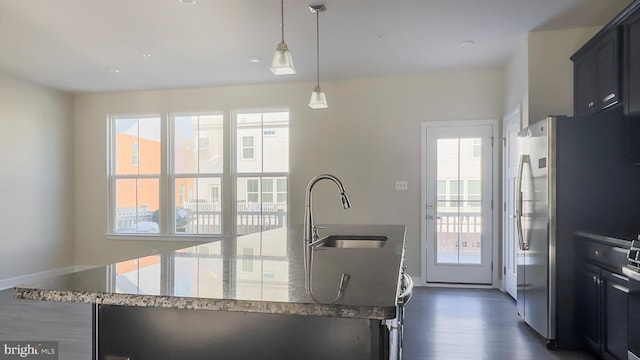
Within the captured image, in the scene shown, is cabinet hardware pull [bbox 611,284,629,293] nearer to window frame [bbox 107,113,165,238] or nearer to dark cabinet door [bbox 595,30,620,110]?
dark cabinet door [bbox 595,30,620,110]

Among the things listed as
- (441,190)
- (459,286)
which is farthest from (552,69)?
(459,286)

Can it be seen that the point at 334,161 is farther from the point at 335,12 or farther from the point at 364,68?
the point at 335,12

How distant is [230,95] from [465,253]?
148 inches

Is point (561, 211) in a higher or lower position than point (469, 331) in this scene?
higher

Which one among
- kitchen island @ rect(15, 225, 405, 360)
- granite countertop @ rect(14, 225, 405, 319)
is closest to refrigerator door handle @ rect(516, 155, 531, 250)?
granite countertop @ rect(14, 225, 405, 319)

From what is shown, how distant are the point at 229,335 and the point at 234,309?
20 cm

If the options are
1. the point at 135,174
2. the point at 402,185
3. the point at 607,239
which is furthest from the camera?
the point at 135,174

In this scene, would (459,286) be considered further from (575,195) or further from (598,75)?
(598,75)

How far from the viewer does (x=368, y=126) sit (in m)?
5.45

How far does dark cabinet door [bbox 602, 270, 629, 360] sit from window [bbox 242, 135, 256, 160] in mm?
4267

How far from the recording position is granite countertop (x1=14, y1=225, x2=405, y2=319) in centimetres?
99

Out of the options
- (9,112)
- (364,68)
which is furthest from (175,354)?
(9,112)

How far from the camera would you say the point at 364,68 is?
4.98m

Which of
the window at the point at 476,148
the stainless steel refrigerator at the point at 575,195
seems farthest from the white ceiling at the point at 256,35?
the stainless steel refrigerator at the point at 575,195
